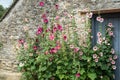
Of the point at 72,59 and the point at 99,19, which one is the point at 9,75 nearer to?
the point at 72,59

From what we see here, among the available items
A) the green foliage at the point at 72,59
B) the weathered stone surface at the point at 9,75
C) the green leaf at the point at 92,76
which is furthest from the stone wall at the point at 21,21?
the green leaf at the point at 92,76

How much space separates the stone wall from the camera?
A: 994 cm

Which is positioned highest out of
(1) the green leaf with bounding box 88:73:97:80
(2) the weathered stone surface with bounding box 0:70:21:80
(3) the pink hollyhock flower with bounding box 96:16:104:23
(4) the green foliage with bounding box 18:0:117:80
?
(3) the pink hollyhock flower with bounding box 96:16:104:23

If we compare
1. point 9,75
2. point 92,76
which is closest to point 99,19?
point 92,76

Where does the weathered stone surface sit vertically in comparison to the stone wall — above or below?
below

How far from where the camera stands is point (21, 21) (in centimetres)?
1155

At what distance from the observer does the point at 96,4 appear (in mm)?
9641

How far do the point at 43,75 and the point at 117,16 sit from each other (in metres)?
2.37

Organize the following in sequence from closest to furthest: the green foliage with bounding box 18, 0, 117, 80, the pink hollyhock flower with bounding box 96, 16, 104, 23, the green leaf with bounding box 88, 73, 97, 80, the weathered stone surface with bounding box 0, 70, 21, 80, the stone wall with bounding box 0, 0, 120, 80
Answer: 1. the green leaf with bounding box 88, 73, 97, 80
2. the green foliage with bounding box 18, 0, 117, 80
3. the pink hollyhock flower with bounding box 96, 16, 104, 23
4. the stone wall with bounding box 0, 0, 120, 80
5. the weathered stone surface with bounding box 0, 70, 21, 80

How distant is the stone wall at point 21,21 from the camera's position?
9944 millimetres

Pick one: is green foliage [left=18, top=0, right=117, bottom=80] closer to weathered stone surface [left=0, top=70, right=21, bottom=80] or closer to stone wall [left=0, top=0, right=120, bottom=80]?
stone wall [left=0, top=0, right=120, bottom=80]

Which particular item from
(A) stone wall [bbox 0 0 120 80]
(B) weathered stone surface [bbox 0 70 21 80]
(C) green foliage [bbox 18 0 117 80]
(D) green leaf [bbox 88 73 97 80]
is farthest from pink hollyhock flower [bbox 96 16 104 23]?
(B) weathered stone surface [bbox 0 70 21 80]

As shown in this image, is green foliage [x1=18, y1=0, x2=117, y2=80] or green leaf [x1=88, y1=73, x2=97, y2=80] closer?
green leaf [x1=88, y1=73, x2=97, y2=80]

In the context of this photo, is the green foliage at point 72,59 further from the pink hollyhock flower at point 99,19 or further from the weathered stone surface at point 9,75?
the weathered stone surface at point 9,75
